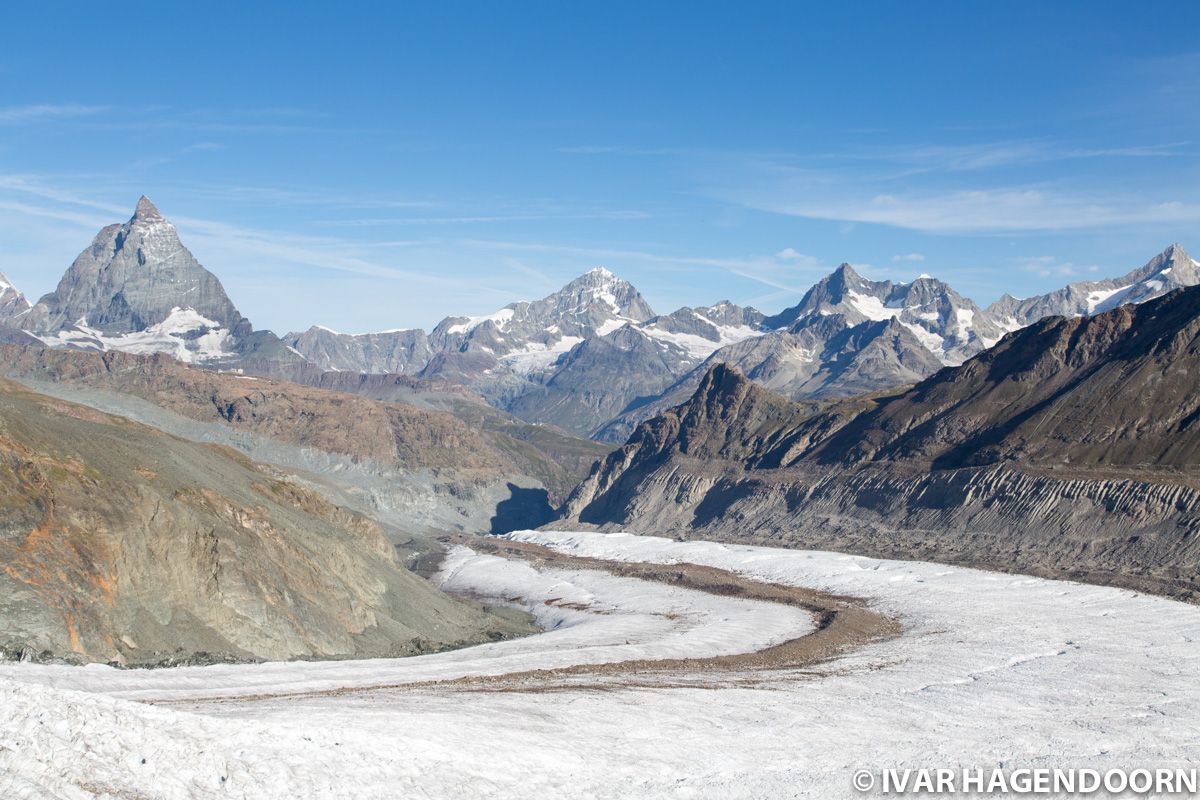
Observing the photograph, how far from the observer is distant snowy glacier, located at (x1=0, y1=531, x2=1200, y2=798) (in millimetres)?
Answer: 23594

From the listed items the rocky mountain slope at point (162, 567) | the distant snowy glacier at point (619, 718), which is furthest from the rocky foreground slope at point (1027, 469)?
the rocky mountain slope at point (162, 567)

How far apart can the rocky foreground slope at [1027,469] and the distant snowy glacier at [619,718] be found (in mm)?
40779

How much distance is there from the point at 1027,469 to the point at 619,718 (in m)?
114

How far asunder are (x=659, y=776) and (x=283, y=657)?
27.8m

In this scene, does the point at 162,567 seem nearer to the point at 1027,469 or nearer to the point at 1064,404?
the point at 1027,469

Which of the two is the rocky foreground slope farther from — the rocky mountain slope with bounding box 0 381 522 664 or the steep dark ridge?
the rocky mountain slope with bounding box 0 381 522 664

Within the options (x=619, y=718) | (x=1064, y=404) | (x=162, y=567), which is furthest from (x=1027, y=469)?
(x=162, y=567)

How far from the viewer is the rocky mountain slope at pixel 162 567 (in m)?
42.8

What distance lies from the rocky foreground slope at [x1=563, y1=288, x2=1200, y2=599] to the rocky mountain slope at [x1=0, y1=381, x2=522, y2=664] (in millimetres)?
71028

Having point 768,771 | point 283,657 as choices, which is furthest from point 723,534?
point 768,771

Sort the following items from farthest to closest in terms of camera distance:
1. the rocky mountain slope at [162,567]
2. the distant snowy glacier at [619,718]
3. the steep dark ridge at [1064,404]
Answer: the steep dark ridge at [1064,404] < the rocky mountain slope at [162,567] < the distant snowy glacier at [619,718]

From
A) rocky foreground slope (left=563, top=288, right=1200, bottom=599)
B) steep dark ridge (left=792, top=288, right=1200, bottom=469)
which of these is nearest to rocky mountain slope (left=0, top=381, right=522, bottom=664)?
rocky foreground slope (left=563, top=288, right=1200, bottom=599)

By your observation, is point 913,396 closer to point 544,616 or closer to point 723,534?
point 723,534

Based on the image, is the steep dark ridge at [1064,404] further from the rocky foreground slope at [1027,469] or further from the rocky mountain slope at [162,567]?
the rocky mountain slope at [162,567]
